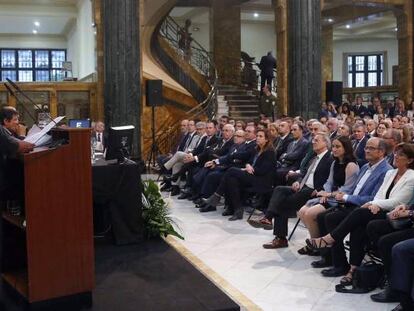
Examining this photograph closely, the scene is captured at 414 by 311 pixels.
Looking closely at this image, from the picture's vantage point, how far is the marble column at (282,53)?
13.9 metres

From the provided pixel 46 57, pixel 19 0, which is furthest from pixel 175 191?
pixel 46 57

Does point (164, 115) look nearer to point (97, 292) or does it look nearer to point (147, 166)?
point (147, 166)

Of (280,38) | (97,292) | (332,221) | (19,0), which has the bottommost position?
(97,292)

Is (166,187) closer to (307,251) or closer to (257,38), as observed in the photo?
(307,251)

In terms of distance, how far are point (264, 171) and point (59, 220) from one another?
4.00 metres

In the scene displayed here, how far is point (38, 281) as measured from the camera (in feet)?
11.3

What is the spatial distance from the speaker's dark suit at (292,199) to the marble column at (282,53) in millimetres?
8287

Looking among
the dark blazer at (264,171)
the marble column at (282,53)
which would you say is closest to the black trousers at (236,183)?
the dark blazer at (264,171)

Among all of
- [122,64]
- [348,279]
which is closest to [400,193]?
[348,279]

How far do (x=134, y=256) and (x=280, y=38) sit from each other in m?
10.1

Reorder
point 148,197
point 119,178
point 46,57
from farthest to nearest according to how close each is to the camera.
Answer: point 46,57
point 148,197
point 119,178

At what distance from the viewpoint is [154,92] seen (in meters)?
12.3

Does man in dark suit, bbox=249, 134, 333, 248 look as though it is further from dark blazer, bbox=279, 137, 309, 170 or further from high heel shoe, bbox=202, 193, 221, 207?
high heel shoe, bbox=202, 193, 221, 207

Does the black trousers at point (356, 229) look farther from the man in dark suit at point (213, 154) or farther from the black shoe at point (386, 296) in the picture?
the man in dark suit at point (213, 154)
